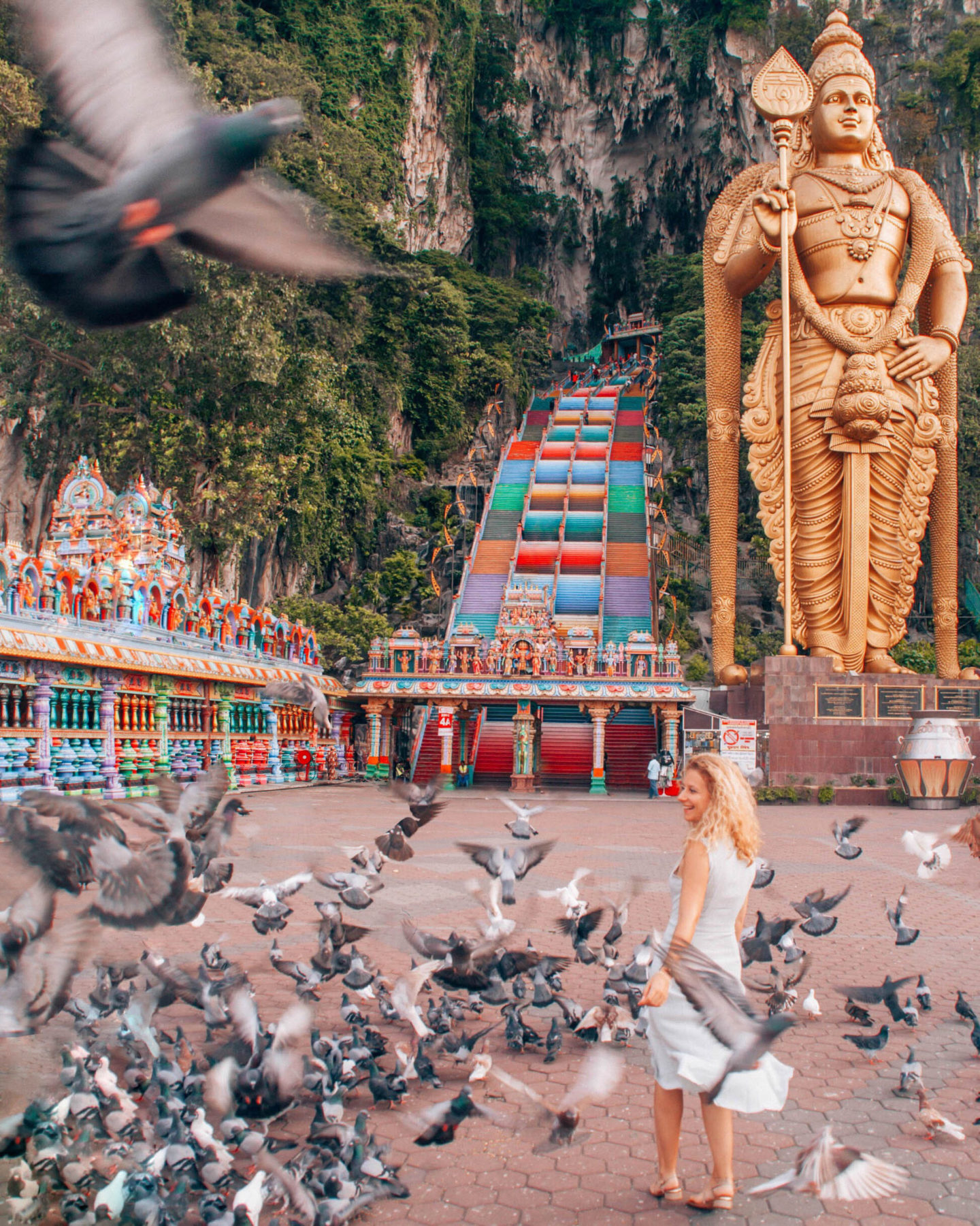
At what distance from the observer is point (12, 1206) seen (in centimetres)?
288

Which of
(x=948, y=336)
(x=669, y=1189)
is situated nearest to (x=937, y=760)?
(x=948, y=336)

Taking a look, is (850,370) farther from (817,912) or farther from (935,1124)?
(935,1124)

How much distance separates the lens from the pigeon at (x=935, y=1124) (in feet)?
11.4

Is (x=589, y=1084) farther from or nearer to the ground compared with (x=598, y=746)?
farther from the ground

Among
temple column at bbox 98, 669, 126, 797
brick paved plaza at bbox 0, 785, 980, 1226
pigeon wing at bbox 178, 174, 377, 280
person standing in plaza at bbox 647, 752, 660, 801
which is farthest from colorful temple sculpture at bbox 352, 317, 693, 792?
pigeon wing at bbox 178, 174, 377, 280

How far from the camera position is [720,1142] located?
9.92ft

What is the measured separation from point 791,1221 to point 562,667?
745 inches

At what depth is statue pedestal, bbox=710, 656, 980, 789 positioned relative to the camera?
54.9 ft

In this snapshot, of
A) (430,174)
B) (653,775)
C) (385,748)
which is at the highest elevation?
(430,174)

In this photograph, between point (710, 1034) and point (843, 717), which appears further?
point (843, 717)

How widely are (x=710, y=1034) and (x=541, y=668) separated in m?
19.1

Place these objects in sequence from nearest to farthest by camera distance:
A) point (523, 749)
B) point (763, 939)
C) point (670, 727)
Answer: point (763, 939), point (523, 749), point (670, 727)

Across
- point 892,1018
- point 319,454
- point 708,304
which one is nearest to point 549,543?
point 319,454

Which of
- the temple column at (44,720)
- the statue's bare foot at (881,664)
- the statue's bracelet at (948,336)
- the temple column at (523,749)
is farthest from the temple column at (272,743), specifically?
the statue's bracelet at (948,336)
